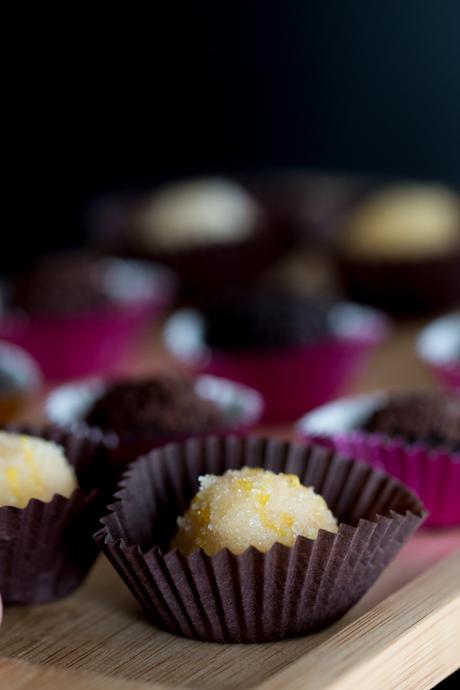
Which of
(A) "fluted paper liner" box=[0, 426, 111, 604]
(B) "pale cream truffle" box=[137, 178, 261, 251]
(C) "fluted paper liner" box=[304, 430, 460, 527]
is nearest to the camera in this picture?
(A) "fluted paper liner" box=[0, 426, 111, 604]

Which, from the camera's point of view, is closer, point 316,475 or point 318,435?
point 316,475

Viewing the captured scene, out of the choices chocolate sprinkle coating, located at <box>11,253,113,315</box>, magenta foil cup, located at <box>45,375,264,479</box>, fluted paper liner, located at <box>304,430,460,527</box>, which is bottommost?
chocolate sprinkle coating, located at <box>11,253,113,315</box>

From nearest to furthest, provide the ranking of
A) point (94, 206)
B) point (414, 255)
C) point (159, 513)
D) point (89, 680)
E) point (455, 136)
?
point (89, 680) → point (159, 513) → point (414, 255) → point (94, 206) → point (455, 136)

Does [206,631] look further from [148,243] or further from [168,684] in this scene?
[148,243]

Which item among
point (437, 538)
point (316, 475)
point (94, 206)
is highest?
point (316, 475)

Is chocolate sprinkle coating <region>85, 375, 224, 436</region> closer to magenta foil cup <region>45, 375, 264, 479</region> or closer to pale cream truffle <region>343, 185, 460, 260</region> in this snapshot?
magenta foil cup <region>45, 375, 264, 479</region>

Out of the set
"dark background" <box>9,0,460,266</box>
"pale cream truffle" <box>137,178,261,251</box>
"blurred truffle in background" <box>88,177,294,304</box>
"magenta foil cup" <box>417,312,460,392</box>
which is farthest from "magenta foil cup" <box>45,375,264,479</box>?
"dark background" <box>9,0,460,266</box>

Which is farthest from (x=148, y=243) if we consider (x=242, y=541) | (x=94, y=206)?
(x=242, y=541)
